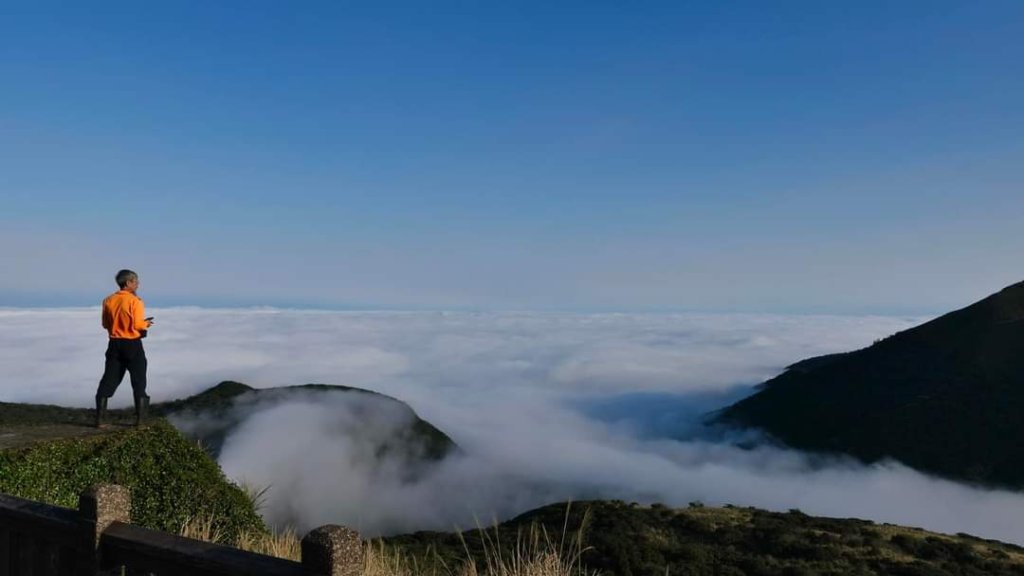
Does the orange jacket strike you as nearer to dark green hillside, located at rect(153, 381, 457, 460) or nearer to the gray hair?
→ the gray hair

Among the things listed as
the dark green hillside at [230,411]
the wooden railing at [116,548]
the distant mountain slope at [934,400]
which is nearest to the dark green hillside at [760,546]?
the wooden railing at [116,548]

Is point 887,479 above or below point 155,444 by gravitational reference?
below

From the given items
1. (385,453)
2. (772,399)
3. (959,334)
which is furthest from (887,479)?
(385,453)

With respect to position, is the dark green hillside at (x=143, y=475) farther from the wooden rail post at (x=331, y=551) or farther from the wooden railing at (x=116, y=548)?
the wooden rail post at (x=331, y=551)

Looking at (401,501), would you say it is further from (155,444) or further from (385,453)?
(155,444)

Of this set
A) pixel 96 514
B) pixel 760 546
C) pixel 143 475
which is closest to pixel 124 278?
pixel 143 475

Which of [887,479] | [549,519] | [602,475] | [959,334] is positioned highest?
[959,334]

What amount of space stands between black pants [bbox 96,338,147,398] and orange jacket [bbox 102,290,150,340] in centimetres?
12

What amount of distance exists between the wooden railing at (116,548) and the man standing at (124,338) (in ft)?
15.1

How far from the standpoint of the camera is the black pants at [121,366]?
9.80m

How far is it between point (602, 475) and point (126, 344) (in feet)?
563

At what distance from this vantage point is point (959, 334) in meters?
120

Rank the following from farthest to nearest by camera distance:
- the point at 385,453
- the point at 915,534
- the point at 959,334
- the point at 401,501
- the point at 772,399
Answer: the point at 385,453 < the point at 772,399 < the point at 401,501 < the point at 959,334 < the point at 915,534

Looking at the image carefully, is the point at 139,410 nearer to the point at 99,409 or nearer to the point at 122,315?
the point at 99,409
